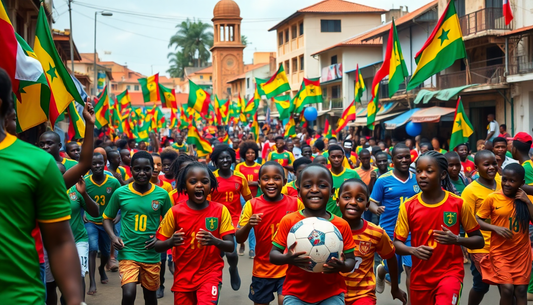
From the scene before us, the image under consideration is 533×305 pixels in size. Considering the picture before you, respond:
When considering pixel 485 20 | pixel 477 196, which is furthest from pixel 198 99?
pixel 477 196

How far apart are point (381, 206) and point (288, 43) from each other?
50.1m

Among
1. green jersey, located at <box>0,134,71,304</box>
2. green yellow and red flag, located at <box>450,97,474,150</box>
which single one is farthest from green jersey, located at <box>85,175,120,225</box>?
green yellow and red flag, located at <box>450,97,474,150</box>

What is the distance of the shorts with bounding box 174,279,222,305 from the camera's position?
5.50 m

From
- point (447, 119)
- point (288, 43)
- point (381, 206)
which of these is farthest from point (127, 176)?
point (288, 43)

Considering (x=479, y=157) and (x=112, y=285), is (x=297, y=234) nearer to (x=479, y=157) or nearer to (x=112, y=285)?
(x=479, y=157)

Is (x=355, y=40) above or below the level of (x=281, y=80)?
above

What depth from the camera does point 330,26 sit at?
51.8 metres

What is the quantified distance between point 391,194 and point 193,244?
9.19 feet

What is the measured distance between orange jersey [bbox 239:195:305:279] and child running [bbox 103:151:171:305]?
1.03 m

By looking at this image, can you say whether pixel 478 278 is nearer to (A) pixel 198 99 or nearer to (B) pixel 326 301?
(B) pixel 326 301

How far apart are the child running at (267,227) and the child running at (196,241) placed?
1.10ft

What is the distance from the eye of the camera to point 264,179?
6102 mm

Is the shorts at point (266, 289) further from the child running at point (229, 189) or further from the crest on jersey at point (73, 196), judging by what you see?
the child running at point (229, 189)

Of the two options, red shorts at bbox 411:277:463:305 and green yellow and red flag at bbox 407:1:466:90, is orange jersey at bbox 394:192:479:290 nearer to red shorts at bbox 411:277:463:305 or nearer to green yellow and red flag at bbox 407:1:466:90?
red shorts at bbox 411:277:463:305
